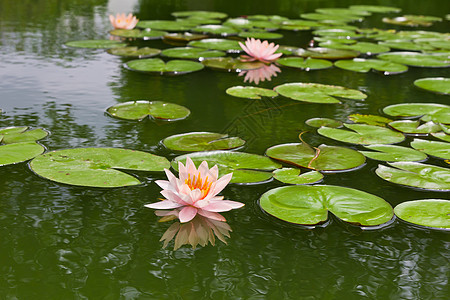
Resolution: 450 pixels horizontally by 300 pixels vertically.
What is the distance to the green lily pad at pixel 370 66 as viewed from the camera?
3.38m

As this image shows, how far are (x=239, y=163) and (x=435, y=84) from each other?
1734 millimetres

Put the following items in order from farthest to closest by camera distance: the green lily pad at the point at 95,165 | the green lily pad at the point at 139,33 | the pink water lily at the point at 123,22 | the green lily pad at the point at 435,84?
1. the pink water lily at the point at 123,22
2. the green lily pad at the point at 139,33
3. the green lily pad at the point at 435,84
4. the green lily pad at the point at 95,165

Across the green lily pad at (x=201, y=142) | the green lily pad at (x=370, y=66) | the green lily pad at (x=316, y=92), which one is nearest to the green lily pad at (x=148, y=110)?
the green lily pad at (x=201, y=142)

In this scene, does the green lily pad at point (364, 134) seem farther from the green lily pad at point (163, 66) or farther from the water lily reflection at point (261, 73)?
the green lily pad at point (163, 66)

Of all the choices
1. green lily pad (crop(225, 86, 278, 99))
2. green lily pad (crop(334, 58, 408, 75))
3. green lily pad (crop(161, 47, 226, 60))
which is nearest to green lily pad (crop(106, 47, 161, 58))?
green lily pad (crop(161, 47, 226, 60))

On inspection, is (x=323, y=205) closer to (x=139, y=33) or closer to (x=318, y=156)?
(x=318, y=156)

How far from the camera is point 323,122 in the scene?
2.36m

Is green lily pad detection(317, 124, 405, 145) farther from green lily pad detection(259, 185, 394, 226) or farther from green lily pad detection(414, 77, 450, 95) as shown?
green lily pad detection(414, 77, 450, 95)

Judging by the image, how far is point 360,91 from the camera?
2939mm

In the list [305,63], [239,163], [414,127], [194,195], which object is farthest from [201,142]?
[305,63]

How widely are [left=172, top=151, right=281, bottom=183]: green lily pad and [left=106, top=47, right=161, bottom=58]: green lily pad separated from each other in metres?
1.87

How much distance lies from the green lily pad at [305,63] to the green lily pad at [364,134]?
1.24 metres

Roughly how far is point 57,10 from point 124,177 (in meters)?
4.38

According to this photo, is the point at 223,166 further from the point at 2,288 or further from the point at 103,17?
the point at 103,17
